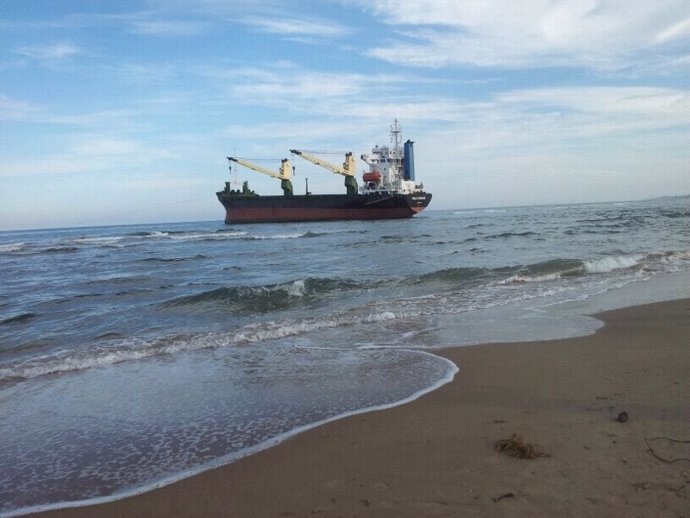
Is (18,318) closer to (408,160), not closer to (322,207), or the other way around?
(322,207)

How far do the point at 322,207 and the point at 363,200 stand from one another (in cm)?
438

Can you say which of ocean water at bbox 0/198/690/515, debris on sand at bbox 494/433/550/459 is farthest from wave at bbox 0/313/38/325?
debris on sand at bbox 494/433/550/459

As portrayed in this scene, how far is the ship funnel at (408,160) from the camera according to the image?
52.2m

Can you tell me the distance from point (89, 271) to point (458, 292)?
41.4ft

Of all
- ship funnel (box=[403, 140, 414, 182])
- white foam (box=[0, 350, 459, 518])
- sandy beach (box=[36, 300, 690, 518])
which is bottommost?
white foam (box=[0, 350, 459, 518])

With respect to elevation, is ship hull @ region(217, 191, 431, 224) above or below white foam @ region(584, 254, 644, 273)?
above

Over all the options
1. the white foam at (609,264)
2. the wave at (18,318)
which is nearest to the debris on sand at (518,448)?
the wave at (18,318)

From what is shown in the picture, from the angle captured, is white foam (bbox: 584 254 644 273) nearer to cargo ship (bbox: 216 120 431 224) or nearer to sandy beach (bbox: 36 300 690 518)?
sandy beach (bbox: 36 300 690 518)

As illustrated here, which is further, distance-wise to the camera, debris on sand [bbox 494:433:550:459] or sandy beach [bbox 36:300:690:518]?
debris on sand [bbox 494:433:550:459]

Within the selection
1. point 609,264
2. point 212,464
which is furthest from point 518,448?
point 609,264

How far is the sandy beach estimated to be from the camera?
7.47 feet

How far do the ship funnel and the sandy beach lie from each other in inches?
1943

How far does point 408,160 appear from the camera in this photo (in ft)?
171

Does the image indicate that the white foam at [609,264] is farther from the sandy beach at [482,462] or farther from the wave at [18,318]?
the wave at [18,318]
